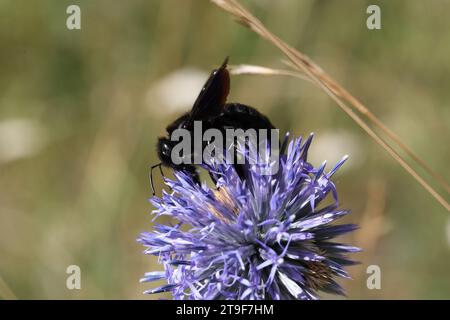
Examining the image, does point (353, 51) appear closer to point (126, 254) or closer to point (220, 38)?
point (220, 38)

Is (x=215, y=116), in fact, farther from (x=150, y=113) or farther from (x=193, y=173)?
(x=150, y=113)

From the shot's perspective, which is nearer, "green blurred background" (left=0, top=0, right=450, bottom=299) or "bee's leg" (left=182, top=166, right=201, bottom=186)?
"bee's leg" (left=182, top=166, right=201, bottom=186)

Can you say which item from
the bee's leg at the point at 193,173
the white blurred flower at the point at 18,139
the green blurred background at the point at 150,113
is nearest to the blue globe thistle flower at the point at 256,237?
the bee's leg at the point at 193,173

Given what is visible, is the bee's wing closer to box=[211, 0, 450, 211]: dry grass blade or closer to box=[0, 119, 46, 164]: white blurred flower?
box=[211, 0, 450, 211]: dry grass blade

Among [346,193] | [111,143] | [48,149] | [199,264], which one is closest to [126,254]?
[111,143]

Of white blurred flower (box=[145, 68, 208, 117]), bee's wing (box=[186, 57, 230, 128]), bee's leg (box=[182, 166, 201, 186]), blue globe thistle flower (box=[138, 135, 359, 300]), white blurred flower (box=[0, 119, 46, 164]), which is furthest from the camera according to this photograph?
white blurred flower (box=[0, 119, 46, 164])

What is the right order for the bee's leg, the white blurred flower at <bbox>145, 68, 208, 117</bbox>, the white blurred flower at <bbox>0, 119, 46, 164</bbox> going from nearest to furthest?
the bee's leg
the white blurred flower at <bbox>145, 68, 208, 117</bbox>
the white blurred flower at <bbox>0, 119, 46, 164</bbox>

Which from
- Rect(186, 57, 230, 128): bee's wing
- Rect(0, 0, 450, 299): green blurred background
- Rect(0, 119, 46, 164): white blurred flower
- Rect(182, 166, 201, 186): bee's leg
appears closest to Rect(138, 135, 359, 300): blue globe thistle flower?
Rect(182, 166, 201, 186): bee's leg
